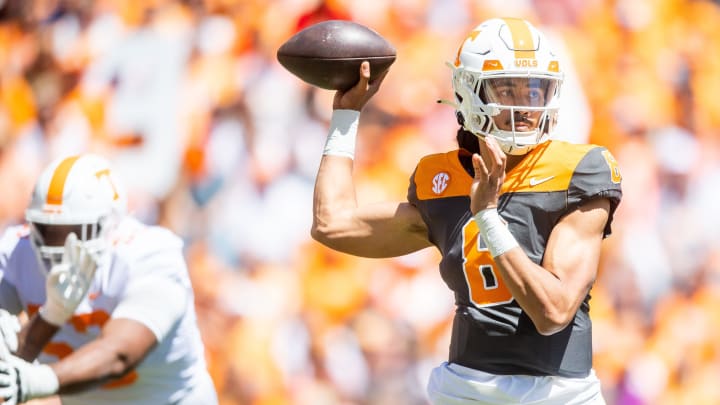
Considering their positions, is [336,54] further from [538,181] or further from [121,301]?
[121,301]

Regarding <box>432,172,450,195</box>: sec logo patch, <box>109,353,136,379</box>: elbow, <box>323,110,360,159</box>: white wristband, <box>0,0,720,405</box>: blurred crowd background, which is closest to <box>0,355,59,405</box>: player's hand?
<box>109,353,136,379</box>: elbow

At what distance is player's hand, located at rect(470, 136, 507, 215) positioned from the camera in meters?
2.36

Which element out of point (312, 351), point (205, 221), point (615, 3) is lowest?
point (312, 351)

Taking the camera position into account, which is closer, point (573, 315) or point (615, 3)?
point (573, 315)

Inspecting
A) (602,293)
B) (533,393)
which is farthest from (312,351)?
(533,393)

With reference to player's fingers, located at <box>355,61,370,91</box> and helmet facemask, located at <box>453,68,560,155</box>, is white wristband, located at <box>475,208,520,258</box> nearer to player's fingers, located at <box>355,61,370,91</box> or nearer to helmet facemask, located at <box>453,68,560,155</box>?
helmet facemask, located at <box>453,68,560,155</box>

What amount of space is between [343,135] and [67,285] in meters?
0.80

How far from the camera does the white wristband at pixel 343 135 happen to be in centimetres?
285

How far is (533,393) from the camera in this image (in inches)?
97.7

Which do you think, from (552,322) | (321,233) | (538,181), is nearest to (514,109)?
(538,181)

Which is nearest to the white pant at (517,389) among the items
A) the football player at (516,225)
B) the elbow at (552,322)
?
the football player at (516,225)

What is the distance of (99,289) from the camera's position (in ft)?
10.5

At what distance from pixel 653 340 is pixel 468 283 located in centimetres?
198

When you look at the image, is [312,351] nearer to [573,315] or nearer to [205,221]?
[205,221]
